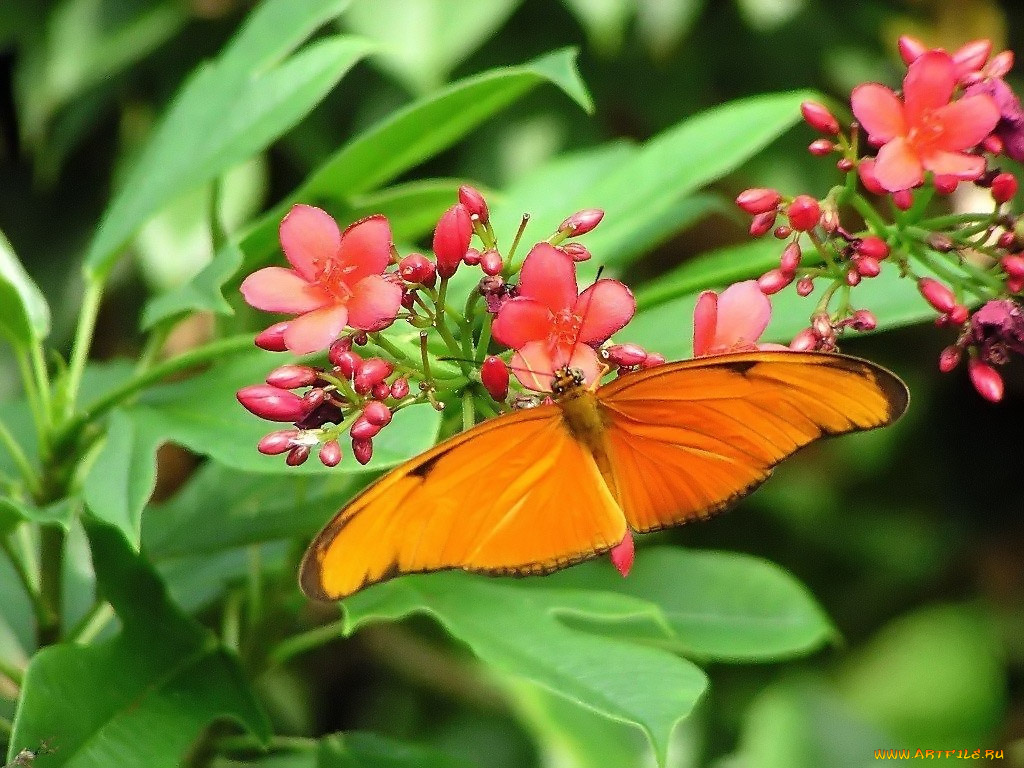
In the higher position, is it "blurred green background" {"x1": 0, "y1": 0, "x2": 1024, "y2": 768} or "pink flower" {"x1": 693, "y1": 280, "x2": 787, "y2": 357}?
"pink flower" {"x1": 693, "y1": 280, "x2": 787, "y2": 357}

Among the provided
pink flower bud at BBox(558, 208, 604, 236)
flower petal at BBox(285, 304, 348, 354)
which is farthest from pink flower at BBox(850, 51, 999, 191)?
flower petal at BBox(285, 304, 348, 354)

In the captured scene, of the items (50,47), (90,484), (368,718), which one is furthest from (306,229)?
(368,718)

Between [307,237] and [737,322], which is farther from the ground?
[307,237]

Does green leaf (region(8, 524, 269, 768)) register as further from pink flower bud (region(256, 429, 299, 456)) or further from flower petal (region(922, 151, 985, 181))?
flower petal (region(922, 151, 985, 181))

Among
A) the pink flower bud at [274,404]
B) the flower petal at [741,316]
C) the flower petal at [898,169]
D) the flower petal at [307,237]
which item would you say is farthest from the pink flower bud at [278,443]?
the flower petal at [898,169]

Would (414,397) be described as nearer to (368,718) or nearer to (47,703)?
(47,703)

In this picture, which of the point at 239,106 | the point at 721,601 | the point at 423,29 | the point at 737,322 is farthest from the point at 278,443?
the point at 423,29

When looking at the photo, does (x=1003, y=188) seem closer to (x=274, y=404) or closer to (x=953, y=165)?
(x=953, y=165)

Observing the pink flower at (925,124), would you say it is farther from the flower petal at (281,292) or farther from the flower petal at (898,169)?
the flower petal at (281,292)
